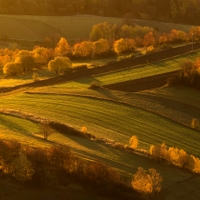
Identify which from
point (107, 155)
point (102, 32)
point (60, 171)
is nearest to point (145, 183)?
point (60, 171)

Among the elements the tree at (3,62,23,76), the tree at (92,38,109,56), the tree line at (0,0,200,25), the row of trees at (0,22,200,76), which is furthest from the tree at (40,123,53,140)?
the tree line at (0,0,200,25)

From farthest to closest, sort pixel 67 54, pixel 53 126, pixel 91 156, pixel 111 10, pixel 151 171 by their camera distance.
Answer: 1. pixel 111 10
2. pixel 67 54
3. pixel 53 126
4. pixel 91 156
5. pixel 151 171

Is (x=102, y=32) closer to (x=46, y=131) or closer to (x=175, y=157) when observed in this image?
(x=46, y=131)

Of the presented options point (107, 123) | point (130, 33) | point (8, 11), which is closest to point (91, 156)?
point (107, 123)

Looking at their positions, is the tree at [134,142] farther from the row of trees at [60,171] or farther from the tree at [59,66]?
the tree at [59,66]

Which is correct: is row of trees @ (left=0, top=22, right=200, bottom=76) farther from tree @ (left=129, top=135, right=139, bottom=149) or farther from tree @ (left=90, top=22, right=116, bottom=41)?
tree @ (left=129, top=135, right=139, bottom=149)

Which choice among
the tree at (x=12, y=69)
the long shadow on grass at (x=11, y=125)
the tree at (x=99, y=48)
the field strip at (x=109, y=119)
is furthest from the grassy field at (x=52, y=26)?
the long shadow on grass at (x=11, y=125)

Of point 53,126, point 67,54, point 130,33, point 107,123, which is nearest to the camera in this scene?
point 53,126

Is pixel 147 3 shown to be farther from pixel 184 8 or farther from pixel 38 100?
pixel 38 100
